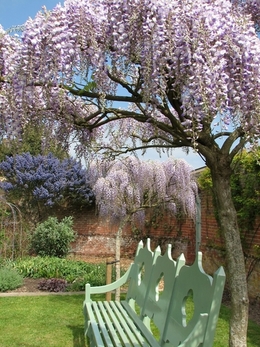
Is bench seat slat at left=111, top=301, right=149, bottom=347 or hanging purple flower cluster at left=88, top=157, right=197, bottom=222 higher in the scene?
hanging purple flower cluster at left=88, top=157, right=197, bottom=222

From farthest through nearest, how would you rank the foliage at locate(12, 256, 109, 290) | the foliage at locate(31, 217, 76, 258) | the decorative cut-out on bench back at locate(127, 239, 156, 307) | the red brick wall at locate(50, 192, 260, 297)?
the foliage at locate(31, 217, 76, 258)
the red brick wall at locate(50, 192, 260, 297)
the foliage at locate(12, 256, 109, 290)
the decorative cut-out on bench back at locate(127, 239, 156, 307)

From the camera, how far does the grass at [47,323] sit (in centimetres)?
466

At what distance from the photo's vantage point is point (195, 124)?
115 inches

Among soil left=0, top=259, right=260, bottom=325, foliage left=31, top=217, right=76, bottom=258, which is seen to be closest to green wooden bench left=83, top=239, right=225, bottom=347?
soil left=0, top=259, right=260, bottom=325

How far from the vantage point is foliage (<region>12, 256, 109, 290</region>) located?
330 inches

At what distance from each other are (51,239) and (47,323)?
19.3 ft

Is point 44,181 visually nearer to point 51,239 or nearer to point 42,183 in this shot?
point 42,183

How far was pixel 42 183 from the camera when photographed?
45.7 feet

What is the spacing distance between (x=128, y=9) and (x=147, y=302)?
235 centimetres

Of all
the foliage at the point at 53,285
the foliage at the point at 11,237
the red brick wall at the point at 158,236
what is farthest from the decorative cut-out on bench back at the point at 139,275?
the foliage at the point at 11,237

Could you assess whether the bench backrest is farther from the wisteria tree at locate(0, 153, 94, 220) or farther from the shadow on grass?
the wisteria tree at locate(0, 153, 94, 220)

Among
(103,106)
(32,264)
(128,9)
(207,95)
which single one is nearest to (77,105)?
(103,106)

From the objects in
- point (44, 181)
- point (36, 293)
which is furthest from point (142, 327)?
point (44, 181)

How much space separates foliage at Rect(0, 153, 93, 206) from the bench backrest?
9850 millimetres
